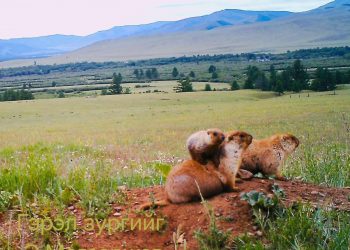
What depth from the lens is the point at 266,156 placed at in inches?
263

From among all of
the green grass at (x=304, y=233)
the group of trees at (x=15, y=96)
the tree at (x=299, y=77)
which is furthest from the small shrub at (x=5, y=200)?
the group of trees at (x=15, y=96)

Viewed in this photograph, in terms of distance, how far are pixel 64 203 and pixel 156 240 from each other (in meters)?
1.65

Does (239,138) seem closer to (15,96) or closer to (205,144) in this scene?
(205,144)

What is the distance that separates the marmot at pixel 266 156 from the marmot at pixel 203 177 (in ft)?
2.24

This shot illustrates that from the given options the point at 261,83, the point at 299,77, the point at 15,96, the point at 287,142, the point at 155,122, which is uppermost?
the point at 287,142

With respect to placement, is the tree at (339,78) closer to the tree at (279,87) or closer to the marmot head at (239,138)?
the tree at (279,87)

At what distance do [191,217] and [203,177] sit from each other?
53 centimetres

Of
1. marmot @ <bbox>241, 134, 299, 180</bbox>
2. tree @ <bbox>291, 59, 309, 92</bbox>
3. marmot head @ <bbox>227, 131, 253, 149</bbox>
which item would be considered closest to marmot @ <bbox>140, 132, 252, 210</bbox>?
marmot head @ <bbox>227, 131, 253, 149</bbox>

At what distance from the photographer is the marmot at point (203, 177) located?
5781 millimetres

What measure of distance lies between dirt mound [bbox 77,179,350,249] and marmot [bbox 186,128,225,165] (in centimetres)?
52

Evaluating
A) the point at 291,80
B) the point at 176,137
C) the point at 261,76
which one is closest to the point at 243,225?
the point at 176,137

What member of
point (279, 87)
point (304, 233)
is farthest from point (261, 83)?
point (304, 233)

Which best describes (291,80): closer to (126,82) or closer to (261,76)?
(261,76)

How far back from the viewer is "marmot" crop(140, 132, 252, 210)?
5.78 m
